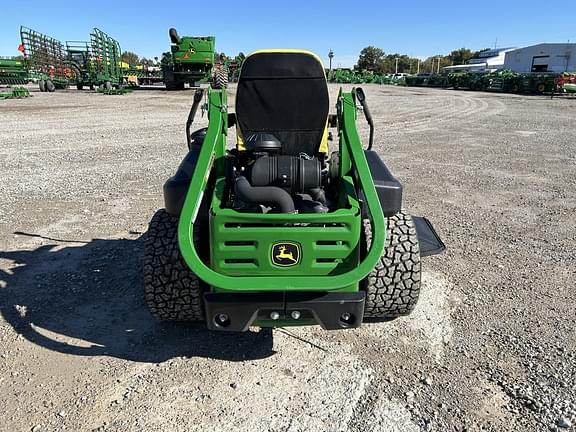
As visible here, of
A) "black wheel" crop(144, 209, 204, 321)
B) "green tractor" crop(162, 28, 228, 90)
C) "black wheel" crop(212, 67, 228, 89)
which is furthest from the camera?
"green tractor" crop(162, 28, 228, 90)

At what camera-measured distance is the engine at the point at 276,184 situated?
8.93 feet

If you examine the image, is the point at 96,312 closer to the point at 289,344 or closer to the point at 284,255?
the point at 289,344

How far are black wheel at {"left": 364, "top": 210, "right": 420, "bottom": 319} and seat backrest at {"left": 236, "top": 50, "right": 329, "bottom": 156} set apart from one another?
93 centimetres

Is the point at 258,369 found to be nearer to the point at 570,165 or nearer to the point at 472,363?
the point at 472,363

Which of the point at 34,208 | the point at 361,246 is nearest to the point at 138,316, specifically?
the point at 361,246

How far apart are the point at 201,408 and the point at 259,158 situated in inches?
58.1

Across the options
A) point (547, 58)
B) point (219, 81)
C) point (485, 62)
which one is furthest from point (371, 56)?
point (219, 81)

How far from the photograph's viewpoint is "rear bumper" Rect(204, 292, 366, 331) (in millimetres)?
2418

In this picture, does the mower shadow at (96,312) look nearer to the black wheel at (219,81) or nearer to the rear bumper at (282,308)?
the rear bumper at (282,308)

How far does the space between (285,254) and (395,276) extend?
2.79 ft

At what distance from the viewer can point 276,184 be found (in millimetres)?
2916

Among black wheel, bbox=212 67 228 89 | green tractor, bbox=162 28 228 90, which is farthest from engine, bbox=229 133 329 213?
green tractor, bbox=162 28 228 90

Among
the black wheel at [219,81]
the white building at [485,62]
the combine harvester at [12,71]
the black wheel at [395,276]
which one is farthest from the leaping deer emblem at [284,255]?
the white building at [485,62]

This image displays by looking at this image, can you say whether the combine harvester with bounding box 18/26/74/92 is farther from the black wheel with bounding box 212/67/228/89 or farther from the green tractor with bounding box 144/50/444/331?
the green tractor with bounding box 144/50/444/331
